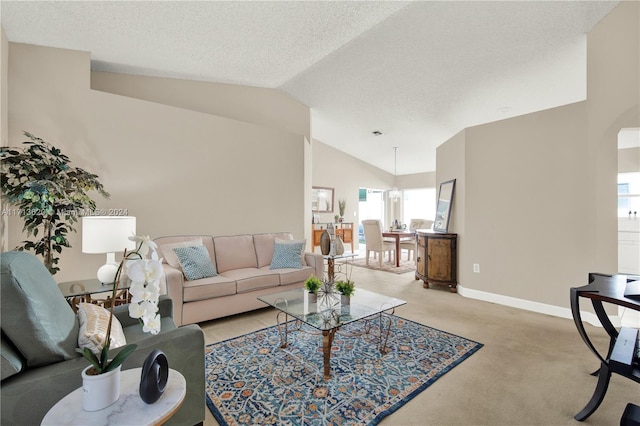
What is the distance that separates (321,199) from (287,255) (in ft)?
12.4

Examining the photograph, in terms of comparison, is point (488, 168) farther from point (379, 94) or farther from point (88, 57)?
point (88, 57)

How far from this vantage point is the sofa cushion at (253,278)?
3295 mm

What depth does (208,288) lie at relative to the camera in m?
3.04

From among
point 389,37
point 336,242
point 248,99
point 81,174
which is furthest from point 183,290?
point 389,37

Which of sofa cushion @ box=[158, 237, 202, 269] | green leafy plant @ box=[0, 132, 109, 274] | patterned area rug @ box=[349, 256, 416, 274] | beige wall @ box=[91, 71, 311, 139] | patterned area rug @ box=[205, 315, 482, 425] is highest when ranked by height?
beige wall @ box=[91, 71, 311, 139]

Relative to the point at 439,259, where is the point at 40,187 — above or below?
above

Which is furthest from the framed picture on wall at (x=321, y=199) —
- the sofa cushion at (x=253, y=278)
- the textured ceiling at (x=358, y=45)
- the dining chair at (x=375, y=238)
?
the sofa cushion at (x=253, y=278)

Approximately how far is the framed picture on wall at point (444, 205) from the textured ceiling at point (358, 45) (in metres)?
1.27

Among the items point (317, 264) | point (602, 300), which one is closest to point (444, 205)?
point (317, 264)

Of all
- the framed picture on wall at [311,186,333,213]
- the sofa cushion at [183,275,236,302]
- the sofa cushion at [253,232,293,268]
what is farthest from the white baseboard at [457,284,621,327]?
the framed picture on wall at [311,186,333,213]

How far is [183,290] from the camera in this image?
294cm

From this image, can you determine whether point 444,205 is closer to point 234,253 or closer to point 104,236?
point 234,253

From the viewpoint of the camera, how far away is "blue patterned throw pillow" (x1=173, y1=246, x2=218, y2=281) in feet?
10.4

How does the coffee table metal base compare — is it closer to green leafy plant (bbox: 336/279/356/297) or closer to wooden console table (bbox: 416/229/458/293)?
green leafy plant (bbox: 336/279/356/297)
